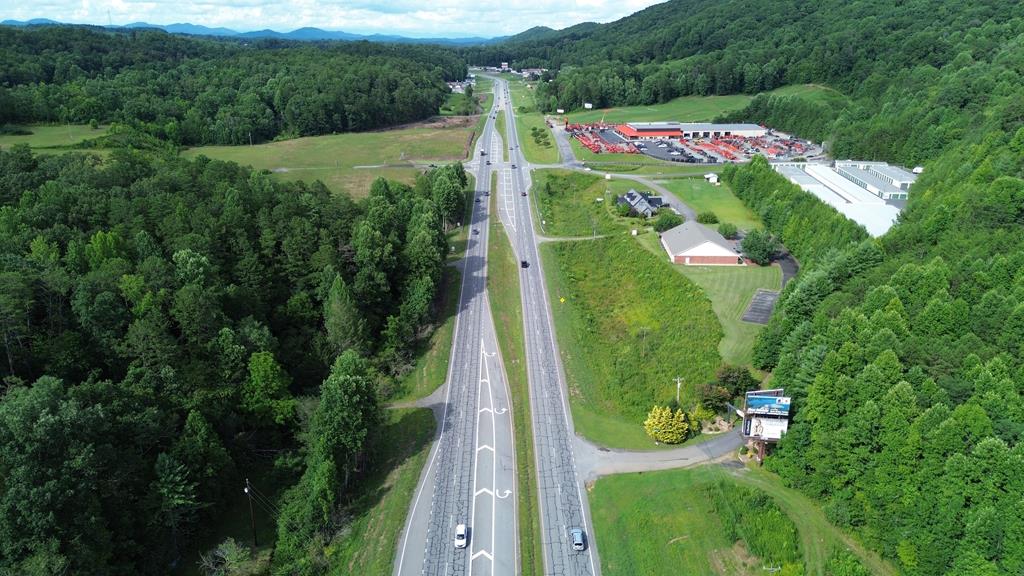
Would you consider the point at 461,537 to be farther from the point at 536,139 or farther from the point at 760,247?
the point at 536,139

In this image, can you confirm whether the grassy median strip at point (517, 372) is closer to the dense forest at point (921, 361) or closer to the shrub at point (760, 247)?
the dense forest at point (921, 361)

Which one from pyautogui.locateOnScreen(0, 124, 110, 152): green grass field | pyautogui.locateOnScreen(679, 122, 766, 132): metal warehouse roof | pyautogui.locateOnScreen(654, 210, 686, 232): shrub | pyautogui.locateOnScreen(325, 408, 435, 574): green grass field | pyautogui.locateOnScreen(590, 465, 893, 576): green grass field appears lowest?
pyautogui.locateOnScreen(325, 408, 435, 574): green grass field

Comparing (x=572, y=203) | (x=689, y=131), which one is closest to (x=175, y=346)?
(x=572, y=203)

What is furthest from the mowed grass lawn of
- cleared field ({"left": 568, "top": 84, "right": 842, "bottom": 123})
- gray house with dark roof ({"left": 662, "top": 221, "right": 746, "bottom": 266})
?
cleared field ({"left": 568, "top": 84, "right": 842, "bottom": 123})

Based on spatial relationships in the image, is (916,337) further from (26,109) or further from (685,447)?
(26,109)

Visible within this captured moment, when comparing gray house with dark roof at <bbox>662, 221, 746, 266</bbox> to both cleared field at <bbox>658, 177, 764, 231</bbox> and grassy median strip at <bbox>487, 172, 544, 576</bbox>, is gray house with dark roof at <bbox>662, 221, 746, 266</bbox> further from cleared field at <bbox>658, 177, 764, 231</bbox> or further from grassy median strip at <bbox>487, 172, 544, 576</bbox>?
grassy median strip at <bbox>487, 172, 544, 576</bbox>

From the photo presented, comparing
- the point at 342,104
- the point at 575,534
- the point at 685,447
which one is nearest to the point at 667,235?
the point at 685,447
